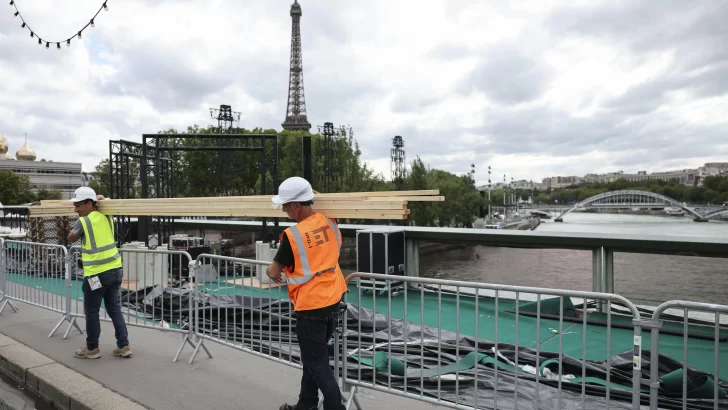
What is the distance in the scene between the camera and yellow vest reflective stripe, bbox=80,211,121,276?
532 cm

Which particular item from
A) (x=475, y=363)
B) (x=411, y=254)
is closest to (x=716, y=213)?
(x=411, y=254)

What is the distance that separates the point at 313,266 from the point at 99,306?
10.9 feet

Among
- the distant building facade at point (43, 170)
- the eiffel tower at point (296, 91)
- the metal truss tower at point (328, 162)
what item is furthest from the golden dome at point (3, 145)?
the metal truss tower at point (328, 162)

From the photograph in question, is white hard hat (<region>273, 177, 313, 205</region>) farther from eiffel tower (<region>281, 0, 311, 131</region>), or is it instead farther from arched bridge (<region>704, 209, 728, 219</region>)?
eiffel tower (<region>281, 0, 311, 131</region>)

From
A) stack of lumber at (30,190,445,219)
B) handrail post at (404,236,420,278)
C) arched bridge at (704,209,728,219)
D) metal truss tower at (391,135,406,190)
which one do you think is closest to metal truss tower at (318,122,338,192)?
metal truss tower at (391,135,406,190)

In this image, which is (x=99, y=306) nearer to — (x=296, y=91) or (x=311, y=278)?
(x=311, y=278)

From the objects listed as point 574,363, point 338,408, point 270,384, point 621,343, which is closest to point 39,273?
point 270,384

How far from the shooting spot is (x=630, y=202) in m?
77.5

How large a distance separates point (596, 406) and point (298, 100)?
92176mm

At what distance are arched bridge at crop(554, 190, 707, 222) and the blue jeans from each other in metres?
65.7

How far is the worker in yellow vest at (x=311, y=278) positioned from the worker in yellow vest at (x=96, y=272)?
290 cm

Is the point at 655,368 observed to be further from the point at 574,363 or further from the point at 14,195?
the point at 14,195

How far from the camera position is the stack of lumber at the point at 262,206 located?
150 inches

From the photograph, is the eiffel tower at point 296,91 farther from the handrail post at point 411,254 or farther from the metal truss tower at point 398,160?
the handrail post at point 411,254
